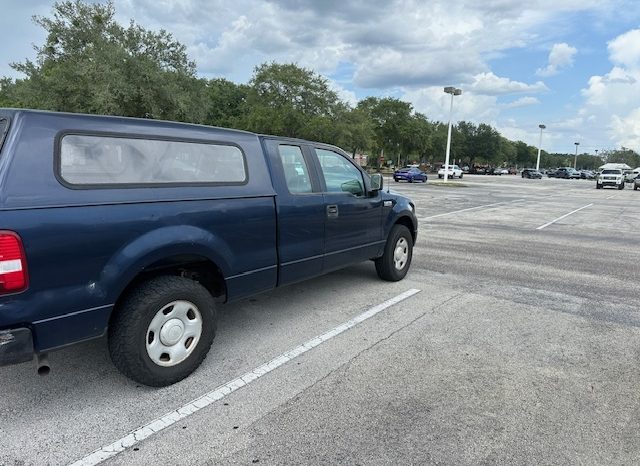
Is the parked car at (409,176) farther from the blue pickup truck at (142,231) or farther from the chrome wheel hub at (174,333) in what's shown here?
the chrome wheel hub at (174,333)

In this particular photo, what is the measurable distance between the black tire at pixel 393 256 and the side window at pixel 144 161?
2.68m

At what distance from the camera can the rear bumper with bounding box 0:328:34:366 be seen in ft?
8.48

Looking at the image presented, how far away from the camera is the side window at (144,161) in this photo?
2.91 m

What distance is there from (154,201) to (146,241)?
0.93 feet

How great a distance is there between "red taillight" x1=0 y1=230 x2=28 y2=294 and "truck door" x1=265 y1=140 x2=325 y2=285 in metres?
2.02

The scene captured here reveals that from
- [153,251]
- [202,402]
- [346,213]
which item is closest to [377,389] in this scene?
[202,402]

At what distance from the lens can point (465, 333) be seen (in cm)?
456

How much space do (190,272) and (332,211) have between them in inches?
65.4

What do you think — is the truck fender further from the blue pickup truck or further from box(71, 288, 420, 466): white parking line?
box(71, 288, 420, 466): white parking line

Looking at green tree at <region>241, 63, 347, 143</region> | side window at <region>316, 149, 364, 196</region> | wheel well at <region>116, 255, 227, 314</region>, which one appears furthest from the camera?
green tree at <region>241, 63, 347, 143</region>

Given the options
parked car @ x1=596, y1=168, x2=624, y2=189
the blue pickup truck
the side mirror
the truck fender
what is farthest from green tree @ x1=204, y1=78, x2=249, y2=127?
the truck fender

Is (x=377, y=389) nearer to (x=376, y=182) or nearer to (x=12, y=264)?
(x=12, y=264)

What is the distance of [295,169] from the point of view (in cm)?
452

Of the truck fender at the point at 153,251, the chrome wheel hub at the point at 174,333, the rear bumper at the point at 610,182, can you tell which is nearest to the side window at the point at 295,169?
the truck fender at the point at 153,251
